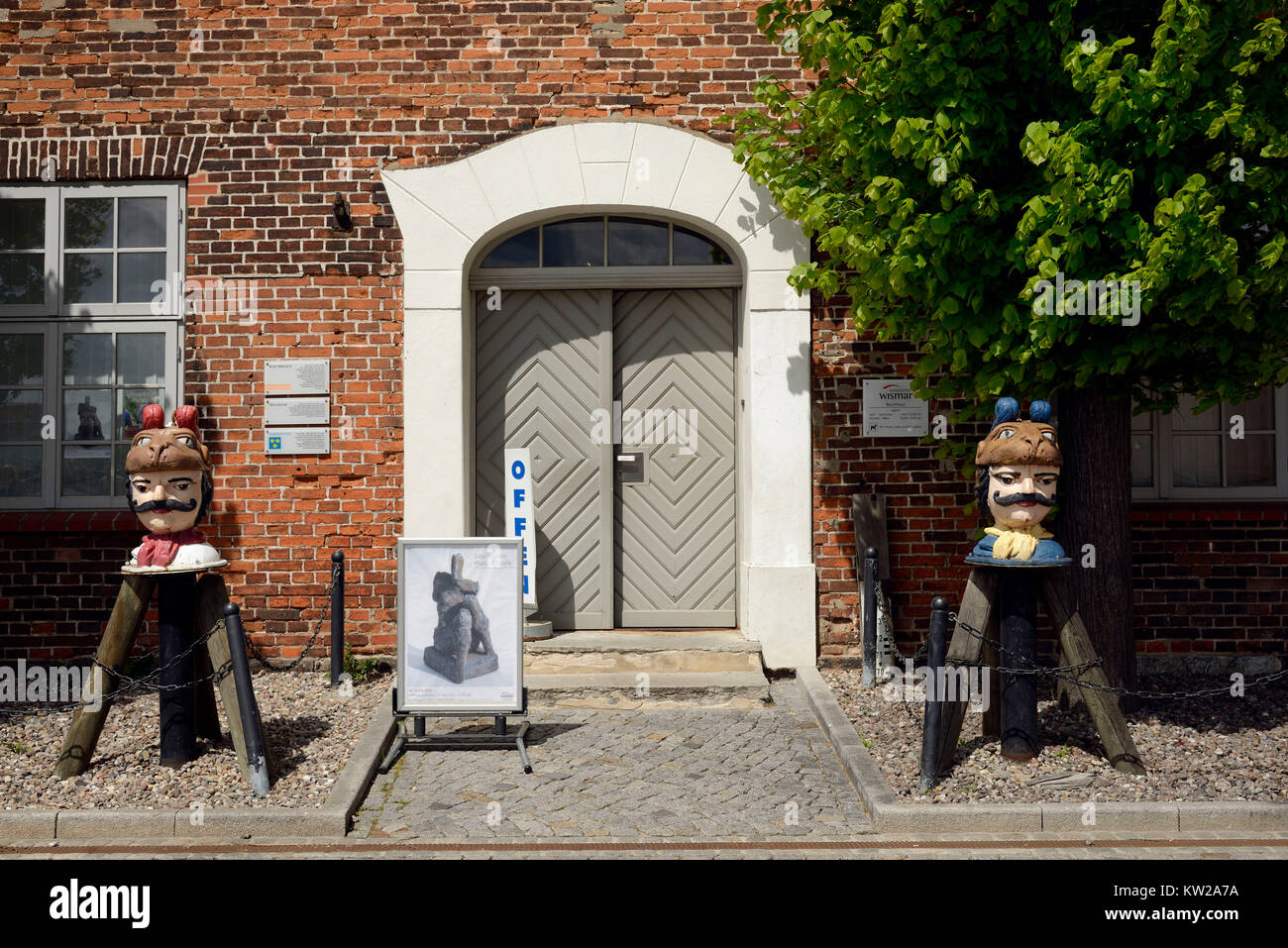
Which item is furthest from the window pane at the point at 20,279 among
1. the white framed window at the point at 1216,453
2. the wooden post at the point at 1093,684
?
the white framed window at the point at 1216,453

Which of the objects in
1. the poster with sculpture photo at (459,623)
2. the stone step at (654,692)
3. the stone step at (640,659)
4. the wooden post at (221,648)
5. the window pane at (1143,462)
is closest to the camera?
the wooden post at (221,648)

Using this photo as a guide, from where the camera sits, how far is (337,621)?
279 inches

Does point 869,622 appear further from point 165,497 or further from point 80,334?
point 80,334

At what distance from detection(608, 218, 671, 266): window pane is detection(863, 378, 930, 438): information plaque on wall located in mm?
1873

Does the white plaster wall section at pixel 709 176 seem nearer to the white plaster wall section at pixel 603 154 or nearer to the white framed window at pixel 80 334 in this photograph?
the white plaster wall section at pixel 603 154

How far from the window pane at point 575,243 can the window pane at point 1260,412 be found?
16.3 feet

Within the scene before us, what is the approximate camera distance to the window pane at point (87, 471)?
7.76 m

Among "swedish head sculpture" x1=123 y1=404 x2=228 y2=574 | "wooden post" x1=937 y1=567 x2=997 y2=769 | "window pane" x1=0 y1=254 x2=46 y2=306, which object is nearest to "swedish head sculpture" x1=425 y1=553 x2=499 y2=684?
"swedish head sculpture" x1=123 y1=404 x2=228 y2=574

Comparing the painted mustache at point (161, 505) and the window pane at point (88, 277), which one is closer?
the painted mustache at point (161, 505)

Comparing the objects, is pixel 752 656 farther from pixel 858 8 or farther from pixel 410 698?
pixel 858 8

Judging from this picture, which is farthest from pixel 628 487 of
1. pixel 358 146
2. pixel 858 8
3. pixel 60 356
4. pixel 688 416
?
pixel 60 356

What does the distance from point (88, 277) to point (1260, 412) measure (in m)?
8.88

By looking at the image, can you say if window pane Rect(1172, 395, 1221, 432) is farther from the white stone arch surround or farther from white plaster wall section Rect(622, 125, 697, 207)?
white plaster wall section Rect(622, 125, 697, 207)

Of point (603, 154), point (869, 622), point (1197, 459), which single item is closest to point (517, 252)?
point (603, 154)
